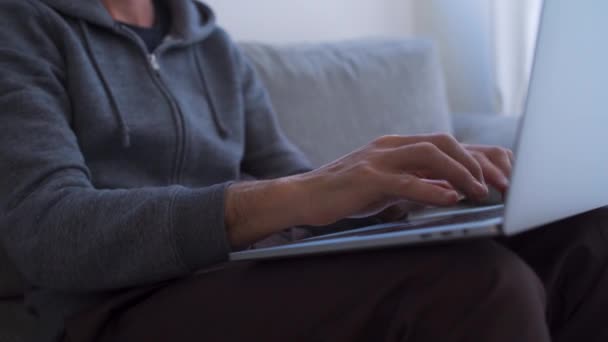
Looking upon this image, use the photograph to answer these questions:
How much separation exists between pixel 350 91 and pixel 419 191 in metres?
0.85

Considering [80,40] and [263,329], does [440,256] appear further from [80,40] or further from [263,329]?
[80,40]

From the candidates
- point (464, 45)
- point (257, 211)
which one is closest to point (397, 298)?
point (257, 211)

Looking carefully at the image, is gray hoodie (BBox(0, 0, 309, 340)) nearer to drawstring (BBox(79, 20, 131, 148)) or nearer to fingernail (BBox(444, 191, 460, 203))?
drawstring (BBox(79, 20, 131, 148))

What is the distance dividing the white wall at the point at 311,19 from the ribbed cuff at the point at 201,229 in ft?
3.27

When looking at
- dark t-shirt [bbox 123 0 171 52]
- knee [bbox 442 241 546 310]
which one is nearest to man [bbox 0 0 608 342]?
knee [bbox 442 241 546 310]

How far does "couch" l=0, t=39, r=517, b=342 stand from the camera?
1.29 metres

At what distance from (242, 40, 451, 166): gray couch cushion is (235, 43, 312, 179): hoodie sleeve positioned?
0.12 m

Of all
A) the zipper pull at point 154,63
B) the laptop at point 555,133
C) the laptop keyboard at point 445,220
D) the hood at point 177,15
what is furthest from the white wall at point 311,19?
the laptop at point 555,133

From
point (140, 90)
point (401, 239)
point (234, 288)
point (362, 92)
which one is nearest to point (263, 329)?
point (234, 288)

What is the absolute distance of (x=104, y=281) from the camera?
2.09 ft

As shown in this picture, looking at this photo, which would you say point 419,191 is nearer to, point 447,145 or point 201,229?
point 447,145

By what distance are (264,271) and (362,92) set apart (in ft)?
2.89

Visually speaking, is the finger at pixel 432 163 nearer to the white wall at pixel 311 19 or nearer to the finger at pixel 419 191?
the finger at pixel 419 191

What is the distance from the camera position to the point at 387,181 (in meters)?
0.58
